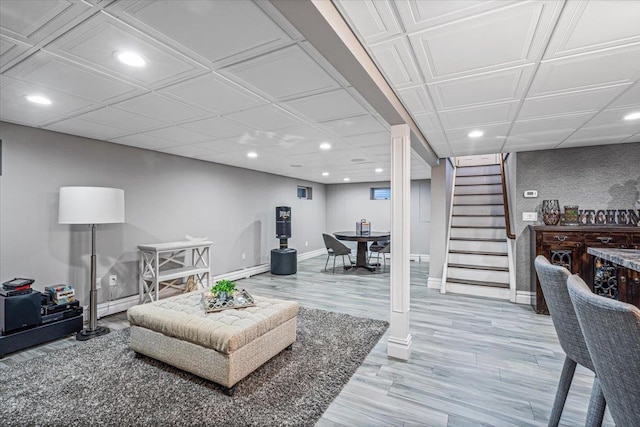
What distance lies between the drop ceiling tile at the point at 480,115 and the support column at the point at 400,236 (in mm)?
498

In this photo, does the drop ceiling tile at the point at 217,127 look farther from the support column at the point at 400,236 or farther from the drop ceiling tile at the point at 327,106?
the support column at the point at 400,236

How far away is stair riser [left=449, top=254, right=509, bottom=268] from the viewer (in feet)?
15.9

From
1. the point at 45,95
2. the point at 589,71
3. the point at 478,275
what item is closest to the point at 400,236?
the point at 589,71

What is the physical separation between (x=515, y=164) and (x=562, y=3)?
3.62 m

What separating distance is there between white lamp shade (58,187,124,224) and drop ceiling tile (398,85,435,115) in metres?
3.14

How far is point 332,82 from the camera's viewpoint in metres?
2.07

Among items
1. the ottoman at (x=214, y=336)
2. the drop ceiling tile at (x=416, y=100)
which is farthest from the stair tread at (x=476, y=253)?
the ottoman at (x=214, y=336)

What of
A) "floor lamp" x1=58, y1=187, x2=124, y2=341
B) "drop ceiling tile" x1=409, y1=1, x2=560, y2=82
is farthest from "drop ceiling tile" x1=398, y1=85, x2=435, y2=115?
"floor lamp" x1=58, y1=187, x2=124, y2=341

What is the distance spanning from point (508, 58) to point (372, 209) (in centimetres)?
717

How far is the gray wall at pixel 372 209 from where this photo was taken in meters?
8.02

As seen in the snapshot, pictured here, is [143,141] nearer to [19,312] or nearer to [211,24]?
[19,312]

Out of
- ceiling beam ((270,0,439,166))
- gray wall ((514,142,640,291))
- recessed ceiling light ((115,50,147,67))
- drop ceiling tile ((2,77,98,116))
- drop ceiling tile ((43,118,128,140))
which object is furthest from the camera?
gray wall ((514,142,640,291))

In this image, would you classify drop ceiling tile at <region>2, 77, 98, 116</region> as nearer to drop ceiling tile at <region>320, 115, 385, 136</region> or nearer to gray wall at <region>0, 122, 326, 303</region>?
gray wall at <region>0, 122, 326, 303</region>

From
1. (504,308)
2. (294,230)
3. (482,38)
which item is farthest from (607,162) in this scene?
(294,230)
